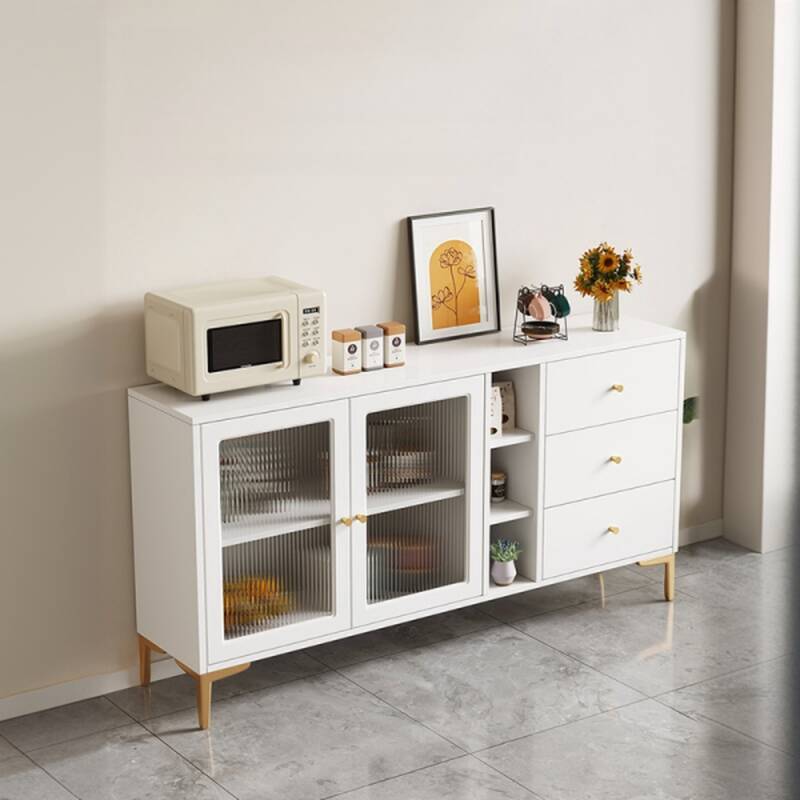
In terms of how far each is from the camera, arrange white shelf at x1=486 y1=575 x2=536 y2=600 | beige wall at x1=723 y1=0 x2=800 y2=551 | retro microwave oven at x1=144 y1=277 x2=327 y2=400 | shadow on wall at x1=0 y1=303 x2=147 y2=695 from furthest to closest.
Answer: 1. beige wall at x1=723 y1=0 x2=800 y2=551
2. white shelf at x1=486 y1=575 x2=536 y2=600
3. shadow on wall at x1=0 y1=303 x2=147 y2=695
4. retro microwave oven at x1=144 y1=277 x2=327 y2=400

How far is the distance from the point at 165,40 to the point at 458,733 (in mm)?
1809

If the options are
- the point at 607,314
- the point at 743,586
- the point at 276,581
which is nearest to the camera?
the point at 276,581

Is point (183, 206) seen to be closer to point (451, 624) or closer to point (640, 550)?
point (451, 624)

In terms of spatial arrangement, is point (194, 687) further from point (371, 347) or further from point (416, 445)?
point (371, 347)

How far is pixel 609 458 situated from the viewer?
135 inches

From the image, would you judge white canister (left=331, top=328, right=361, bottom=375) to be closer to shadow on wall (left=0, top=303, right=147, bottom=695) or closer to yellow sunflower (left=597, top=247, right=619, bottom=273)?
shadow on wall (left=0, top=303, right=147, bottom=695)

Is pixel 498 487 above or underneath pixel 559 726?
above

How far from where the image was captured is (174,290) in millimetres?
2900

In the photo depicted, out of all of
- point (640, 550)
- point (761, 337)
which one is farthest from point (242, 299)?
point (761, 337)

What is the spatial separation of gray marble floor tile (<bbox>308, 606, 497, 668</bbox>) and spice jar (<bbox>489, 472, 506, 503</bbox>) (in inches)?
15.2

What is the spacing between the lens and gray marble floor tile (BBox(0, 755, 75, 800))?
261 cm

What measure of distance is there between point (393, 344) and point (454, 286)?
366 mm

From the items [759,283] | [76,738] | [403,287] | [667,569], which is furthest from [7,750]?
[759,283]

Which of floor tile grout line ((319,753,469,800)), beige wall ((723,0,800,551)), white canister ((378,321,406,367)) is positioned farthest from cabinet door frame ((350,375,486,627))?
beige wall ((723,0,800,551))
